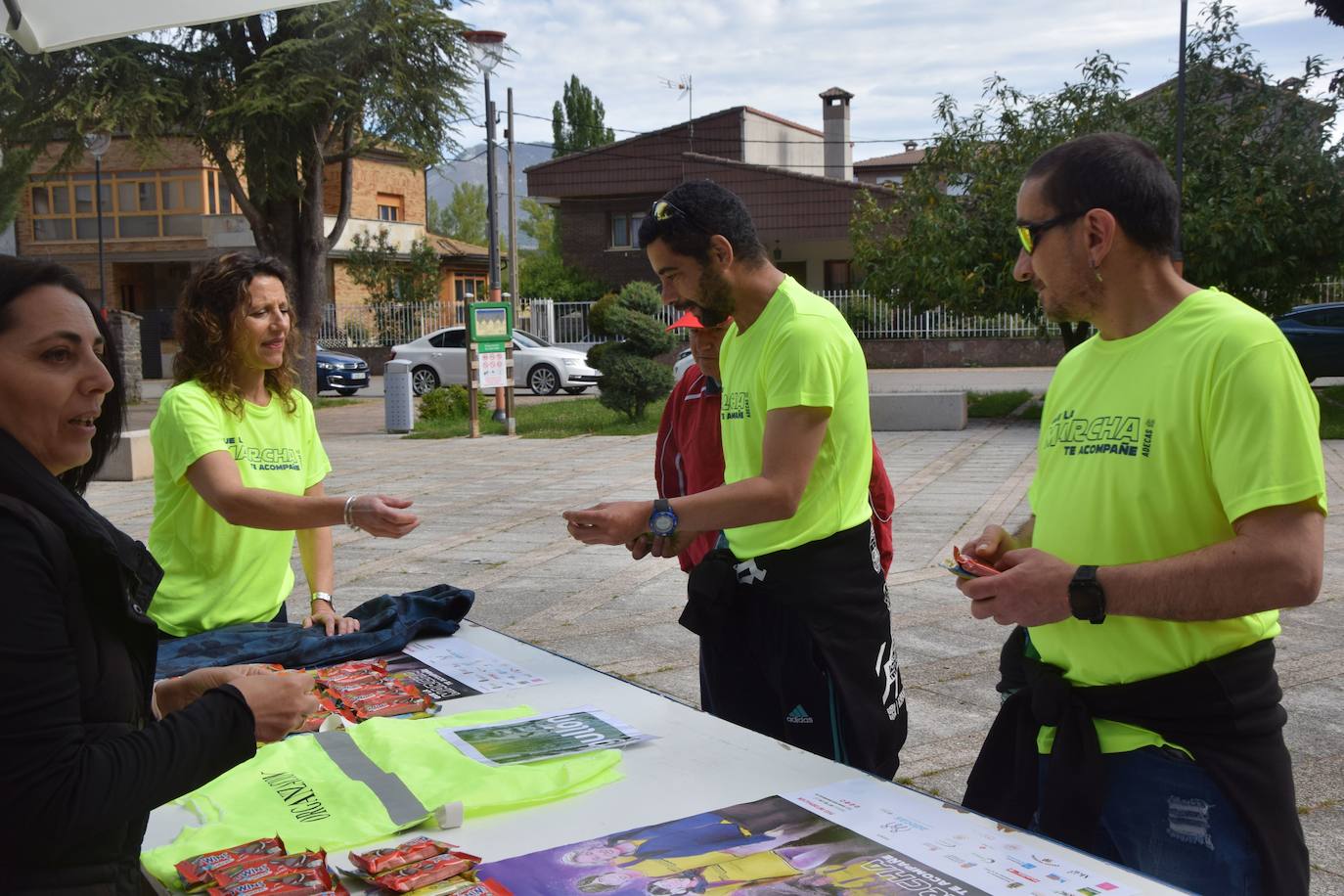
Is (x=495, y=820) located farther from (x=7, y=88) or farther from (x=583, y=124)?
(x=583, y=124)

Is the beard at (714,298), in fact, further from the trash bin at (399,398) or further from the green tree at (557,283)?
the green tree at (557,283)

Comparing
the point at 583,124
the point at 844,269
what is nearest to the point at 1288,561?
the point at 844,269

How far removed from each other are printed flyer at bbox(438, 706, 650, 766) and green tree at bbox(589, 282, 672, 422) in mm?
14299

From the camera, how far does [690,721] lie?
8.02 ft

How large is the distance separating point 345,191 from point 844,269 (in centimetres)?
1870

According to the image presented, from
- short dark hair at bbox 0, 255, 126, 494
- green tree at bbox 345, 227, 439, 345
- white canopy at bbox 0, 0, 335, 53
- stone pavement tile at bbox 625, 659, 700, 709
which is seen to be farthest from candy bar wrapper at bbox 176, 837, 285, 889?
green tree at bbox 345, 227, 439, 345

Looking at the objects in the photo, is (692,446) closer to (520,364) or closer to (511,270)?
(520,364)

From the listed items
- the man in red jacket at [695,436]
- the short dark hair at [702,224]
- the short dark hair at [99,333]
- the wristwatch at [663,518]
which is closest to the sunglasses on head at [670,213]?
the short dark hair at [702,224]

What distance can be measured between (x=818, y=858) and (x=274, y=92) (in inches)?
864

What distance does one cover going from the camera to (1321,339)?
2038cm

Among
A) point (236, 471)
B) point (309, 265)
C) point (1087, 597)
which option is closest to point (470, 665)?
point (236, 471)

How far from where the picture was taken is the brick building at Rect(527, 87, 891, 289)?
3509cm

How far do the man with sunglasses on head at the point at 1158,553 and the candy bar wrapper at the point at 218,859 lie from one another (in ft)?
3.74

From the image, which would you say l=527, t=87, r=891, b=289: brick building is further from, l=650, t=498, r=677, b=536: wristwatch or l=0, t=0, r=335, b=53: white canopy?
l=650, t=498, r=677, b=536: wristwatch
